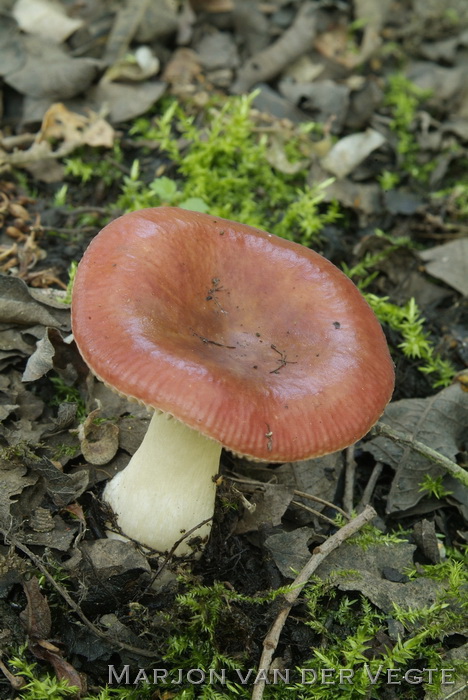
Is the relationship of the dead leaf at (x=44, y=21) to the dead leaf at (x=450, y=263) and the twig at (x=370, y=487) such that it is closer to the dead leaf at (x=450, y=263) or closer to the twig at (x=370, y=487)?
the dead leaf at (x=450, y=263)

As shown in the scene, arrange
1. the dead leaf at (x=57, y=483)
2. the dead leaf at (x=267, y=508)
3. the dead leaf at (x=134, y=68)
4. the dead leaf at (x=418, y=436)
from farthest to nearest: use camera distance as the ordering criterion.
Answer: the dead leaf at (x=134, y=68)
the dead leaf at (x=418, y=436)
the dead leaf at (x=267, y=508)
the dead leaf at (x=57, y=483)

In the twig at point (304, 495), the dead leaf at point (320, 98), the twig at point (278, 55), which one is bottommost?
the twig at point (304, 495)

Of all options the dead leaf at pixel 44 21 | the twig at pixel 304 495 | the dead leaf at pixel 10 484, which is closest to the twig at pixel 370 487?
the twig at pixel 304 495

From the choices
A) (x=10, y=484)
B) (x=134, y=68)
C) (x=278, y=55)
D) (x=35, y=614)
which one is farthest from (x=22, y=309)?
(x=278, y=55)

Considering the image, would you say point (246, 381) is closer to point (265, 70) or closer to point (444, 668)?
point (444, 668)

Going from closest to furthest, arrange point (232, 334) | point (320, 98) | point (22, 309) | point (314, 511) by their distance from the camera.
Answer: point (232, 334) < point (314, 511) < point (22, 309) < point (320, 98)

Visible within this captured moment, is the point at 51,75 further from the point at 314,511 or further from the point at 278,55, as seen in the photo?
the point at 314,511

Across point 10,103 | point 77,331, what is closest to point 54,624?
point 77,331
